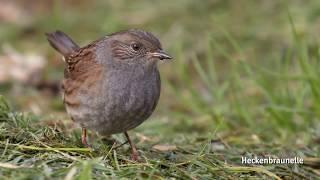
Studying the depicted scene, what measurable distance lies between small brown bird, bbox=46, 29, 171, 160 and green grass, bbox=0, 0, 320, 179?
166 millimetres

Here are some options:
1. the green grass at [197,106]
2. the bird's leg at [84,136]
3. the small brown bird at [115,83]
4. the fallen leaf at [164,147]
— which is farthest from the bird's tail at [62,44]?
the fallen leaf at [164,147]

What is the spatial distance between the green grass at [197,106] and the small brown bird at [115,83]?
0.54 feet

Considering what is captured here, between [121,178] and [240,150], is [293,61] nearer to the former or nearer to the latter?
[240,150]

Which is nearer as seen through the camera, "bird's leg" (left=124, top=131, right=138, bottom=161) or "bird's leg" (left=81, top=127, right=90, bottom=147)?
"bird's leg" (left=124, top=131, right=138, bottom=161)

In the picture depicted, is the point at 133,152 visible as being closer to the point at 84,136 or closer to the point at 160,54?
the point at 84,136

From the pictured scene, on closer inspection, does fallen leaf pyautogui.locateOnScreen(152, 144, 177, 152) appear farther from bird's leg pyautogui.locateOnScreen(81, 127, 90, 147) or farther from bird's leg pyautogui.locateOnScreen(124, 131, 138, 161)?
bird's leg pyautogui.locateOnScreen(81, 127, 90, 147)

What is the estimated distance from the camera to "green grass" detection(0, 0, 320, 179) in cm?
389

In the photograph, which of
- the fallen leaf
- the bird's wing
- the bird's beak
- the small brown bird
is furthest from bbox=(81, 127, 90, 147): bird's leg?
the bird's beak

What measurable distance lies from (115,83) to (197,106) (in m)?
1.54

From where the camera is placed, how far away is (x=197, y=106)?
6004mm

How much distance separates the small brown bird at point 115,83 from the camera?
4488 millimetres

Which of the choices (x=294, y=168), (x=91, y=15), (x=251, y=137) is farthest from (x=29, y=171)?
(x=91, y=15)

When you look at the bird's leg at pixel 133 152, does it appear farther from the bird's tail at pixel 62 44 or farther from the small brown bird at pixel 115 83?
the bird's tail at pixel 62 44

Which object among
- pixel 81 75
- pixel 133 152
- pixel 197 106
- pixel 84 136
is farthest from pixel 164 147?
pixel 197 106
